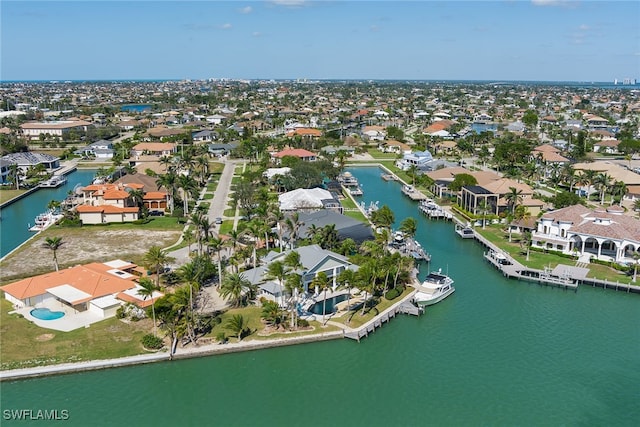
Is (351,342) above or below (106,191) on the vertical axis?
below

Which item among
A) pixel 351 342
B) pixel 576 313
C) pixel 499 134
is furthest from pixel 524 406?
pixel 499 134

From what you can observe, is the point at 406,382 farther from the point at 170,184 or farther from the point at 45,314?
the point at 170,184

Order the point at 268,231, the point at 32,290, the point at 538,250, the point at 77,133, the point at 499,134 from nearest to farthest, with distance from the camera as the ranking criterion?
the point at 32,290, the point at 268,231, the point at 538,250, the point at 77,133, the point at 499,134

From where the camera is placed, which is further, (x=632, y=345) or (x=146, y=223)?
(x=146, y=223)

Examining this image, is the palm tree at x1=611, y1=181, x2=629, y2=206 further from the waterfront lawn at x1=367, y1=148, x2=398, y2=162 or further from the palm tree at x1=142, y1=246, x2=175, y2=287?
the palm tree at x1=142, y1=246, x2=175, y2=287

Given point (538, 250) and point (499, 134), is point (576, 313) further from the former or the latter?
point (499, 134)

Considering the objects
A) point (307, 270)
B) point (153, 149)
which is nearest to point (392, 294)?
point (307, 270)

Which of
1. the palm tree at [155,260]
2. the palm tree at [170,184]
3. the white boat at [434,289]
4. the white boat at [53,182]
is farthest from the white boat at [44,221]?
the white boat at [434,289]

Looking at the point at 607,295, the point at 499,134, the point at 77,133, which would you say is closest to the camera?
the point at 607,295
